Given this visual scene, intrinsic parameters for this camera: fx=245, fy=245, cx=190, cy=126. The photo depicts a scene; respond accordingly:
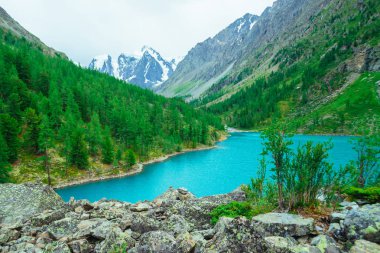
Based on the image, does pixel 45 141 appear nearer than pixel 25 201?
No

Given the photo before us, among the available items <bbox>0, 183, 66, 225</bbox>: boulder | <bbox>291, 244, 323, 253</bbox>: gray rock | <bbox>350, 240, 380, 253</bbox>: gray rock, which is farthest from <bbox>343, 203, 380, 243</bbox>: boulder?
<bbox>0, 183, 66, 225</bbox>: boulder

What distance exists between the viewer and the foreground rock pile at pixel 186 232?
941cm

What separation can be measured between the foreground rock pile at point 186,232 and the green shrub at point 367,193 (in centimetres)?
158

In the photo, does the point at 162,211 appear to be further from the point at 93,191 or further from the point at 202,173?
the point at 202,173

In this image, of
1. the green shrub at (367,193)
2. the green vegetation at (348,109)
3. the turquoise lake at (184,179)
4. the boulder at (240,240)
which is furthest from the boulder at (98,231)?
the green vegetation at (348,109)

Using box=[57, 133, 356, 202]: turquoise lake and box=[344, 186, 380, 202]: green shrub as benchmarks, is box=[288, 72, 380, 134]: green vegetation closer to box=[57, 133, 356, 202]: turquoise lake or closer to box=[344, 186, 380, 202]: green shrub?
box=[57, 133, 356, 202]: turquoise lake

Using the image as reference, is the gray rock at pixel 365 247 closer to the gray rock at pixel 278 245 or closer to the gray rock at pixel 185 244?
the gray rock at pixel 278 245

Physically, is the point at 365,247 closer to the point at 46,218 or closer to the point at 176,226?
the point at 176,226

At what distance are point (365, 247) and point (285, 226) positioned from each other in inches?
131

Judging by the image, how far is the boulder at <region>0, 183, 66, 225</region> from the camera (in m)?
20.2

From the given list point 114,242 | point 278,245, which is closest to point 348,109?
point 278,245

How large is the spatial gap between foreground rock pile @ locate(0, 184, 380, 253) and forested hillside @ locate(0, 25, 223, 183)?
54891 mm

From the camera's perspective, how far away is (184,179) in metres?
79.9

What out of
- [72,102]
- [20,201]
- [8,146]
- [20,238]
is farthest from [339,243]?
[72,102]
